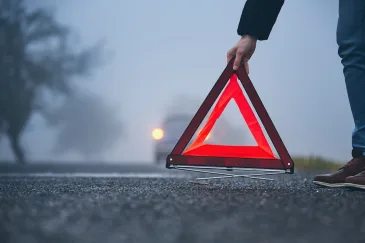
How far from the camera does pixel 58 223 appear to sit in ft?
6.13

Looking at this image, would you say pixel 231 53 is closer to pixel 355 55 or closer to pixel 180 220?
pixel 355 55

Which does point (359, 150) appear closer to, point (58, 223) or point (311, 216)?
point (311, 216)

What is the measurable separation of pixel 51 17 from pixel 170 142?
9.48 m

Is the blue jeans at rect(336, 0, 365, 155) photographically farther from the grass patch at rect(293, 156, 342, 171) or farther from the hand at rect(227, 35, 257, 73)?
the grass patch at rect(293, 156, 342, 171)

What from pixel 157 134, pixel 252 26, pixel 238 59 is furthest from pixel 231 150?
pixel 157 134

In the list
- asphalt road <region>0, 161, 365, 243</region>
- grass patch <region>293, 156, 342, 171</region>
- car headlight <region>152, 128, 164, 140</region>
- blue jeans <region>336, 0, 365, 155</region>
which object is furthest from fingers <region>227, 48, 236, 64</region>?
car headlight <region>152, 128, 164, 140</region>

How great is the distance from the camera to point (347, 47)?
3891mm

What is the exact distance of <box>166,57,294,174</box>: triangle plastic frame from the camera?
370cm

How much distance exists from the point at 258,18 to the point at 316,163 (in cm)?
793

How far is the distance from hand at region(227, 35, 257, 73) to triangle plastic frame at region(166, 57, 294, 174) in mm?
43

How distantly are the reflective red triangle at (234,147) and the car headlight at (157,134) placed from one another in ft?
45.2

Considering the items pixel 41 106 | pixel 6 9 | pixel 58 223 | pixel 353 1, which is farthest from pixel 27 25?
pixel 58 223

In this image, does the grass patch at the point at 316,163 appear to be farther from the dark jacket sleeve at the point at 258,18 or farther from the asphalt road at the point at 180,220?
the asphalt road at the point at 180,220

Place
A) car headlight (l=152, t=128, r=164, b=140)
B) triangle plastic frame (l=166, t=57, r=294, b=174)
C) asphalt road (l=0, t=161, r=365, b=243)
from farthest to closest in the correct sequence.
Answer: car headlight (l=152, t=128, r=164, b=140), triangle plastic frame (l=166, t=57, r=294, b=174), asphalt road (l=0, t=161, r=365, b=243)
